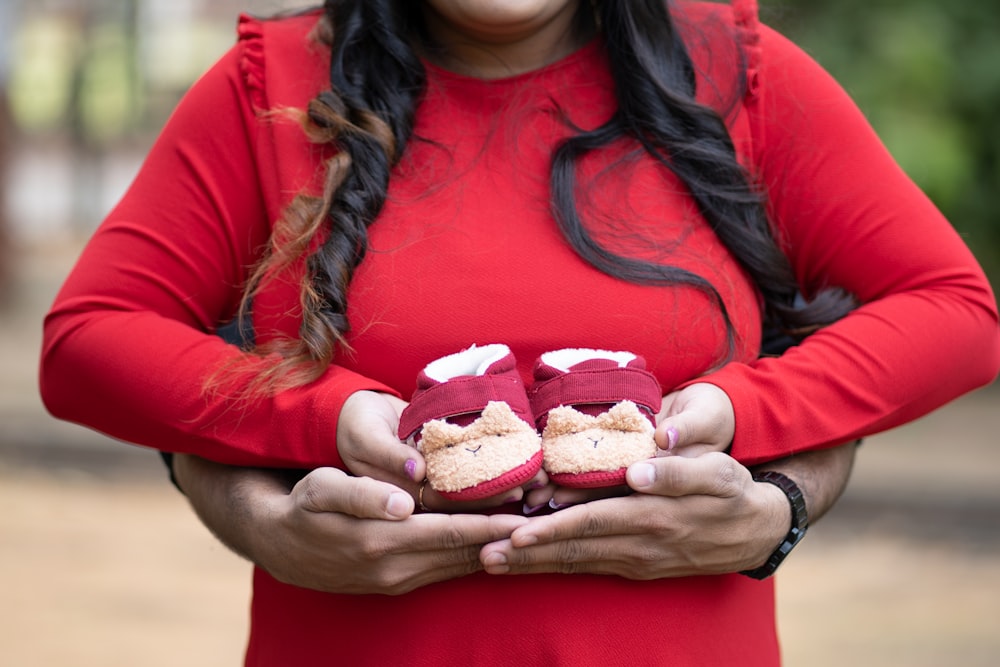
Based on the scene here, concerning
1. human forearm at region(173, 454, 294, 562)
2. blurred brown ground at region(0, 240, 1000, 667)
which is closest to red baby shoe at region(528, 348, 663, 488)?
human forearm at region(173, 454, 294, 562)

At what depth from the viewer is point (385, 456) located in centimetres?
161

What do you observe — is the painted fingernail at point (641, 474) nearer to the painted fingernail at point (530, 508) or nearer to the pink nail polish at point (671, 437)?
the pink nail polish at point (671, 437)

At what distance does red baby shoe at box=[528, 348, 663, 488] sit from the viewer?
158cm

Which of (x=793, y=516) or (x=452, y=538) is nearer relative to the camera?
(x=452, y=538)

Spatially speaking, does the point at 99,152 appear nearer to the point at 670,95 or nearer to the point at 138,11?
the point at 138,11

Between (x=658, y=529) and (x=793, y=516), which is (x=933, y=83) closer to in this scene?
(x=793, y=516)

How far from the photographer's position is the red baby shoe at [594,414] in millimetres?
1576

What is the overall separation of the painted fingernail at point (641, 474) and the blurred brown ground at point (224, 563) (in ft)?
11.6

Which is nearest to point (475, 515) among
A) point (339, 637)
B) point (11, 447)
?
→ point (339, 637)

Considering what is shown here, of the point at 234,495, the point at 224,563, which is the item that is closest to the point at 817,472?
the point at 234,495

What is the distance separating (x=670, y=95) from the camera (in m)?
1.87

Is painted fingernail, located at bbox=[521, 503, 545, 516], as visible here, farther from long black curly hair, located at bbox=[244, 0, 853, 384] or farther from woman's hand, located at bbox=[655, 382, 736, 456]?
long black curly hair, located at bbox=[244, 0, 853, 384]

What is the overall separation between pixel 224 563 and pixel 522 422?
4.78 metres

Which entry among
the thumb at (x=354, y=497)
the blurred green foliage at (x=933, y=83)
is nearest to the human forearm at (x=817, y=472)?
the thumb at (x=354, y=497)
